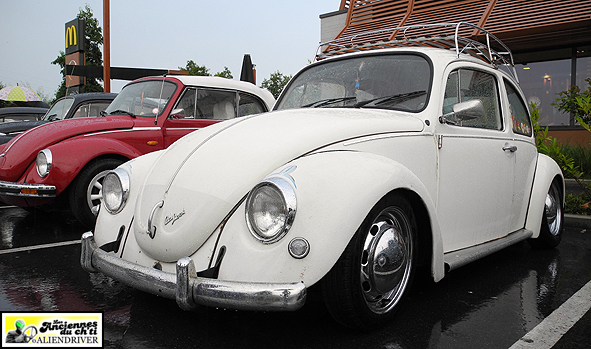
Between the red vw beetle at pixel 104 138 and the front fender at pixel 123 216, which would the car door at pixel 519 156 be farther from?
the red vw beetle at pixel 104 138

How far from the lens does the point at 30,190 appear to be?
16.8 feet

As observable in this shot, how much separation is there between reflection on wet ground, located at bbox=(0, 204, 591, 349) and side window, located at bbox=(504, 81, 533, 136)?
1197mm

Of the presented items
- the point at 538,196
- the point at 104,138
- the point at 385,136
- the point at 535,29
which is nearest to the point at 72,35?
the point at 104,138

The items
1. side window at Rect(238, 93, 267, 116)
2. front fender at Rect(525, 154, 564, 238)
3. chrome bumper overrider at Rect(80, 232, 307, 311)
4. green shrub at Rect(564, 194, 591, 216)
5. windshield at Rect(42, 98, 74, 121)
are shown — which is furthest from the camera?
windshield at Rect(42, 98, 74, 121)

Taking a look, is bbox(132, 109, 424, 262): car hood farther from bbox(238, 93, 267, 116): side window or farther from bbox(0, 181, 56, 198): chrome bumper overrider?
bbox(238, 93, 267, 116): side window

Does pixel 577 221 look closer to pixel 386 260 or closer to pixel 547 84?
pixel 386 260

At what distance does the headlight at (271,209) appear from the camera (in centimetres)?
224

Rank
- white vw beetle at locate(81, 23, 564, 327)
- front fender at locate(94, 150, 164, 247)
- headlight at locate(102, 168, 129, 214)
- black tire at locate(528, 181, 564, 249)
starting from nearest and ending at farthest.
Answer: white vw beetle at locate(81, 23, 564, 327) < front fender at locate(94, 150, 164, 247) < headlight at locate(102, 168, 129, 214) < black tire at locate(528, 181, 564, 249)

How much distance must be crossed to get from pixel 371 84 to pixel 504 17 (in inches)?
342

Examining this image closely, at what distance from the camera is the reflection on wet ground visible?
2.49 meters

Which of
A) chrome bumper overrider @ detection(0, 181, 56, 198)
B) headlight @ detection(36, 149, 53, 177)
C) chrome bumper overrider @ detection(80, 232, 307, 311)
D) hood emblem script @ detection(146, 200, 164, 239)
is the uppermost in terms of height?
headlight @ detection(36, 149, 53, 177)

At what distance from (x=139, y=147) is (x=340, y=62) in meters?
3.10

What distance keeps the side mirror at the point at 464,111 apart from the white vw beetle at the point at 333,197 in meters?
0.01

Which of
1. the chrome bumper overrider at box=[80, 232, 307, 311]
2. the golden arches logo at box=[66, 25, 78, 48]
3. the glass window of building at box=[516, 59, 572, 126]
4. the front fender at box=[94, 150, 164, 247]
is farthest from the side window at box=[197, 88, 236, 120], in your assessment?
the golden arches logo at box=[66, 25, 78, 48]
